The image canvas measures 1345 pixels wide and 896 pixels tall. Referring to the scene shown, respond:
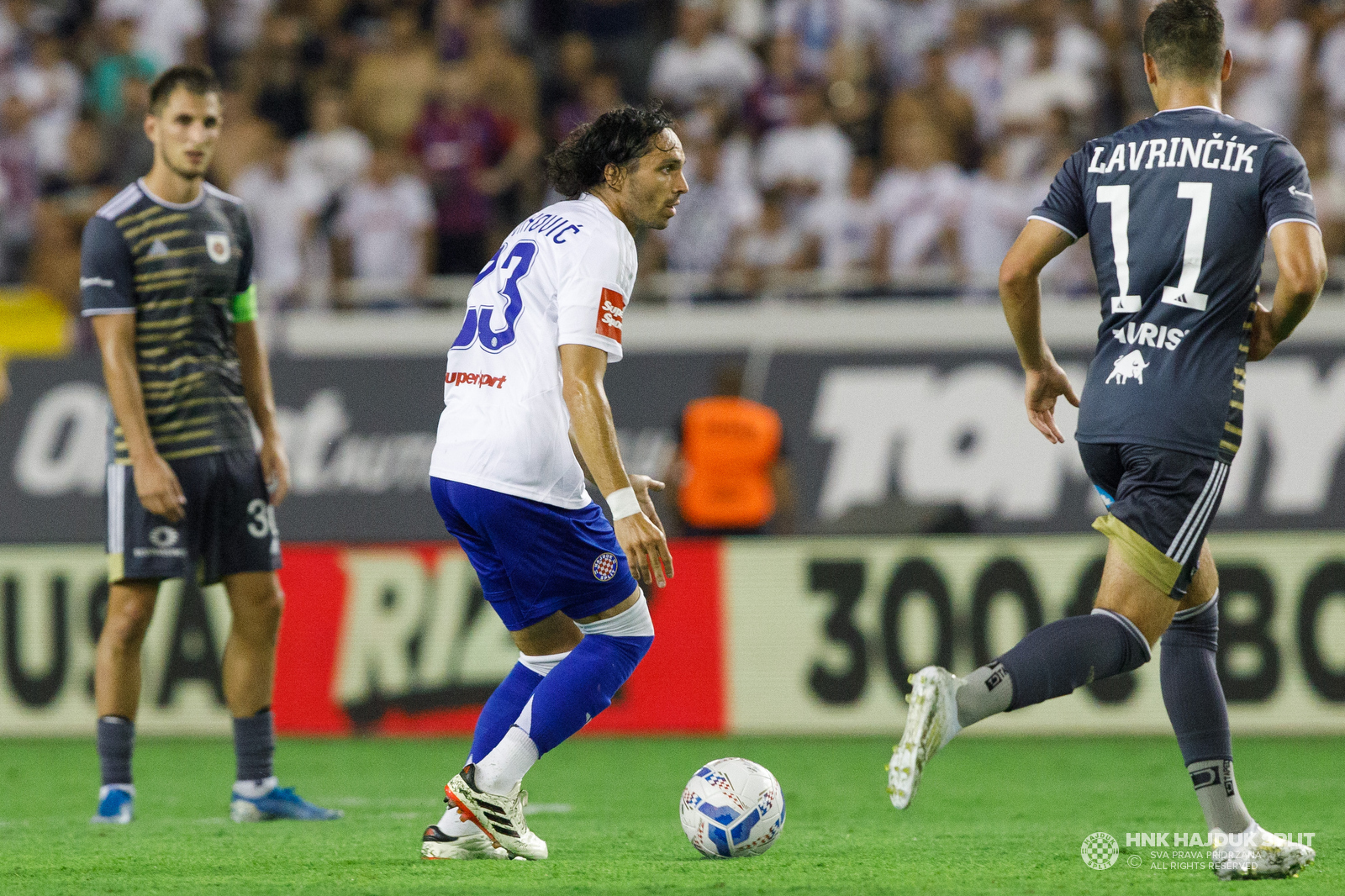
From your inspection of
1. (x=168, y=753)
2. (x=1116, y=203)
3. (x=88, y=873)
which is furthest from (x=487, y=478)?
(x=168, y=753)

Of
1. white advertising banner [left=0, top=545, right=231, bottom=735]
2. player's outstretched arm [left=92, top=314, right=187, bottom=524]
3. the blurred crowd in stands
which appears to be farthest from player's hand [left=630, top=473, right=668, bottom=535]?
the blurred crowd in stands

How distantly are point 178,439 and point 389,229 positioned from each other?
7765 millimetres

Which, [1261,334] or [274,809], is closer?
[1261,334]

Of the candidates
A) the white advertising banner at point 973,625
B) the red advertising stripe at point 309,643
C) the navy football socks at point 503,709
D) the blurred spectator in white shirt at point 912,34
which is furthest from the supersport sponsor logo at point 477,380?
the blurred spectator in white shirt at point 912,34

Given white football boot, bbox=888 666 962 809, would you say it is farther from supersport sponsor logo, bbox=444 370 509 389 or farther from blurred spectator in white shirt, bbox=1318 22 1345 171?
blurred spectator in white shirt, bbox=1318 22 1345 171

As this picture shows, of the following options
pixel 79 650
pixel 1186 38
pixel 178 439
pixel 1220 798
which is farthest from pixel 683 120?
pixel 1220 798

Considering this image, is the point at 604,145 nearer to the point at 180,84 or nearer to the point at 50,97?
the point at 180,84

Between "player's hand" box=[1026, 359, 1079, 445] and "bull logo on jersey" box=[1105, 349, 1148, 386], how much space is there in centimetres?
17

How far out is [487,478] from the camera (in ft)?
16.3

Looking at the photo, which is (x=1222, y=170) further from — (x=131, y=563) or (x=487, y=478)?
(x=131, y=563)

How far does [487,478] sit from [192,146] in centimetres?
227

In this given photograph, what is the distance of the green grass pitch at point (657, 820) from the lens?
15.4ft

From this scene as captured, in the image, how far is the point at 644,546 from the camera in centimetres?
473

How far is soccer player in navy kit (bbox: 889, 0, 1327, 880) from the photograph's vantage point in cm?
446
